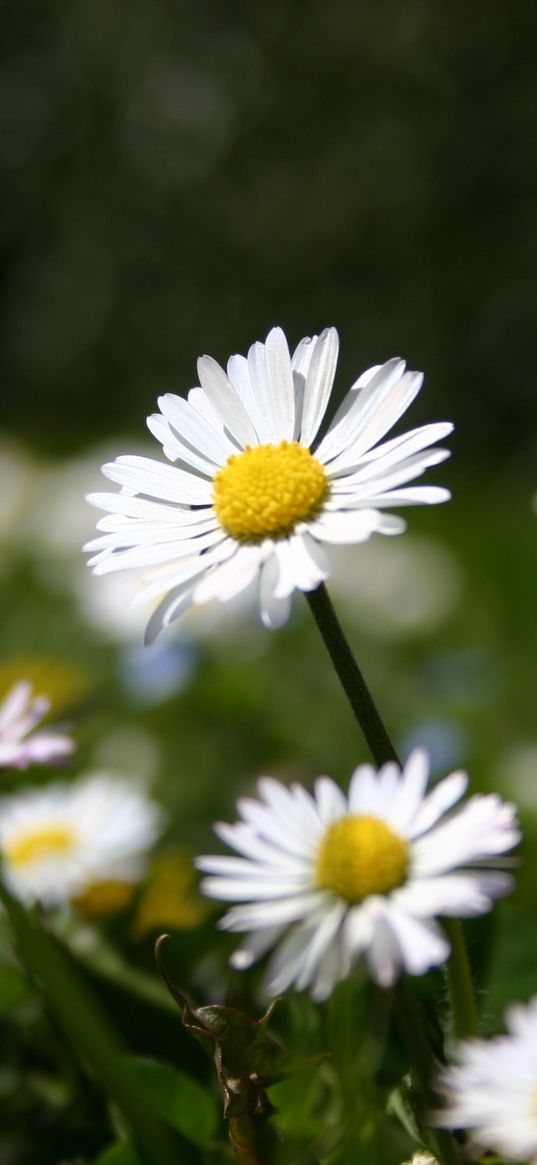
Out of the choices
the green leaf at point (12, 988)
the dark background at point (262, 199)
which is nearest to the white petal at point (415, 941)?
the green leaf at point (12, 988)

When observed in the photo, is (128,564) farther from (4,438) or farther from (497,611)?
(4,438)

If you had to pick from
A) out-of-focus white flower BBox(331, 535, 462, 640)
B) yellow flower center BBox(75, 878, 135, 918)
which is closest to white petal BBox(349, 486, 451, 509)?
yellow flower center BBox(75, 878, 135, 918)

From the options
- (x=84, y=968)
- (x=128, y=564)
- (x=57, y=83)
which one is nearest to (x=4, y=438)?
(x=57, y=83)

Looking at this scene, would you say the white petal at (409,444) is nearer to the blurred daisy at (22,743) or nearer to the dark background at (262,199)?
the blurred daisy at (22,743)

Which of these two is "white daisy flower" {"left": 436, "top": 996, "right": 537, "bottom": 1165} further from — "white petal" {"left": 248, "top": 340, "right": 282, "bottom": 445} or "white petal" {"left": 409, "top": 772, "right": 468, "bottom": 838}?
"white petal" {"left": 248, "top": 340, "right": 282, "bottom": 445}

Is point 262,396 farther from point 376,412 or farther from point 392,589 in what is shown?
point 392,589

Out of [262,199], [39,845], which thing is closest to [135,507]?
[39,845]
